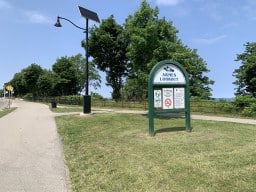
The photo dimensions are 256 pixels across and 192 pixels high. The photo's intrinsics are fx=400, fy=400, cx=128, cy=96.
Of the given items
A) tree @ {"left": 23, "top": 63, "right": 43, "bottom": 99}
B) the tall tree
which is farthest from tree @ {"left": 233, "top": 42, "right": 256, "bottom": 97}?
tree @ {"left": 23, "top": 63, "right": 43, "bottom": 99}

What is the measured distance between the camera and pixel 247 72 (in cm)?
3656

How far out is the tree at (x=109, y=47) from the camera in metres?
49.8

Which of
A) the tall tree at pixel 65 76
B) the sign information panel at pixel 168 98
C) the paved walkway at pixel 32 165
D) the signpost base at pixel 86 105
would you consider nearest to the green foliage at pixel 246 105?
the signpost base at pixel 86 105

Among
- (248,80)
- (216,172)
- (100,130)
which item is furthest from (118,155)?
(248,80)

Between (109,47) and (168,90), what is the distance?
1469 inches

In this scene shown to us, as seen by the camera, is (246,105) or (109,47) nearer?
(246,105)

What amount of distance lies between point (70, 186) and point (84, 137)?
6.48 meters

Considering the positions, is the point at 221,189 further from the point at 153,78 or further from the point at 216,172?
the point at 153,78

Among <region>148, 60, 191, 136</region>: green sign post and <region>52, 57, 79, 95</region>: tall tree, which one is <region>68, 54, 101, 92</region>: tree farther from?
<region>148, 60, 191, 136</region>: green sign post

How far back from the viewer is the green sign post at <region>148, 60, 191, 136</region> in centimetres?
1291

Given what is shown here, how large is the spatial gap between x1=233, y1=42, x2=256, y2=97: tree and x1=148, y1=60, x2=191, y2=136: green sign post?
922 inches

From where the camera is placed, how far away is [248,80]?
3688cm

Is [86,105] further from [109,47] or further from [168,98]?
[109,47]

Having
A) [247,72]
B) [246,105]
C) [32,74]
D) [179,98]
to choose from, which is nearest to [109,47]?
[247,72]
